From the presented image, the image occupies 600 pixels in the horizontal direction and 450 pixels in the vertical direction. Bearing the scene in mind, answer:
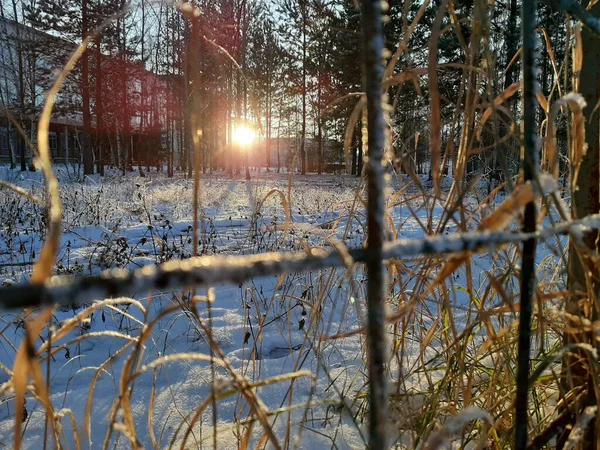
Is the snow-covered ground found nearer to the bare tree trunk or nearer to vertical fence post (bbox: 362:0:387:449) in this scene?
vertical fence post (bbox: 362:0:387:449)

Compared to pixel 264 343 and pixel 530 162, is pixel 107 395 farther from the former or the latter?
pixel 530 162

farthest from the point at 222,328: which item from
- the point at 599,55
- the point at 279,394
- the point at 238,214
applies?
the point at 238,214

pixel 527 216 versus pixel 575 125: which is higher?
pixel 575 125

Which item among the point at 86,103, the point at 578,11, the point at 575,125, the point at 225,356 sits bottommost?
the point at 225,356

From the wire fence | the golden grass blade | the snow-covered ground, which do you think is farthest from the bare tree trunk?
the wire fence

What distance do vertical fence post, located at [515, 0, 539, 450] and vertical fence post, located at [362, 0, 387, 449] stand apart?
226 millimetres

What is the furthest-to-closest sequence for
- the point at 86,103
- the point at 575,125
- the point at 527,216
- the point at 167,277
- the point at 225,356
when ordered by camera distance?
the point at 86,103
the point at 225,356
the point at 575,125
the point at 527,216
the point at 167,277

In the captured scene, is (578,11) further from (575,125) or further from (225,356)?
(225,356)

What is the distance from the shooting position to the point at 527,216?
1.54ft

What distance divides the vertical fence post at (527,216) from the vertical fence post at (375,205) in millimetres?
226

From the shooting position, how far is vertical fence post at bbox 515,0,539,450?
0.44m

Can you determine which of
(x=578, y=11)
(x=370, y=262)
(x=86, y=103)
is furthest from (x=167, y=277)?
→ (x=86, y=103)

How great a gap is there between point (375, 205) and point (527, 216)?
0.26 m

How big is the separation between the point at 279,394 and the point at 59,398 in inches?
34.9
